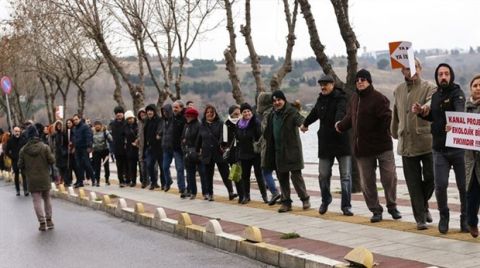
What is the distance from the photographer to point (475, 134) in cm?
825

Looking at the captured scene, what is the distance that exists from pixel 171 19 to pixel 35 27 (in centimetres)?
1007

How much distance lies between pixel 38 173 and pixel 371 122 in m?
6.43

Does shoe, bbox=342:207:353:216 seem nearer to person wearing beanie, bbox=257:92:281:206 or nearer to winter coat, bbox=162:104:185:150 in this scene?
person wearing beanie, bbox=257:92:281:206

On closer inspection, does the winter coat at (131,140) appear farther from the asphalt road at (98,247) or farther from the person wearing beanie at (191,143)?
the asphalt road at (98,247)

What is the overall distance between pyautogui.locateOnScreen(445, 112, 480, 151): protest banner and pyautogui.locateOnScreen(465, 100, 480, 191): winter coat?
0.56 feet

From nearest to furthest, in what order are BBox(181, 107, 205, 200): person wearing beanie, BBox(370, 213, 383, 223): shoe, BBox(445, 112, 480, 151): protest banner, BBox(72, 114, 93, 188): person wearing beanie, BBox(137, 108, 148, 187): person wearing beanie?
BBox(445, 112, 480, 151): protest banner
BBox(370, 213, 383, 223): shoe
BBox(181, 107, 205, 200): person wearing beanie
BBox(137, 108, 148, 187): person wearing beanie
BBox(72, 114, 93, 188): person wearing beanie

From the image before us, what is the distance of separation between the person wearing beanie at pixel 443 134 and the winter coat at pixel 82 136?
46.9 feet

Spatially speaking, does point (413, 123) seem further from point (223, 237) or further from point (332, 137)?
point (223, 237)

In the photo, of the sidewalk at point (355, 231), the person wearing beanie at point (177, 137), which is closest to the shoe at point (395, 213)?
the sidewalk at point (355, 231)

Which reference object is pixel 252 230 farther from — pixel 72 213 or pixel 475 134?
pixel 72 213

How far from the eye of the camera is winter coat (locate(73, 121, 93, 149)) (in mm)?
21844

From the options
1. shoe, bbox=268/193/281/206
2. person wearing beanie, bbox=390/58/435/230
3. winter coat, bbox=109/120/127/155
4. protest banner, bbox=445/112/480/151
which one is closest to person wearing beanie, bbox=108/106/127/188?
winter coat, bbox=109/120/127/155

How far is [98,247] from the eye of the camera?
11.1 meters

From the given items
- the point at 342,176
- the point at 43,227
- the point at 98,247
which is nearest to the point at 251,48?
the point at 43,227
